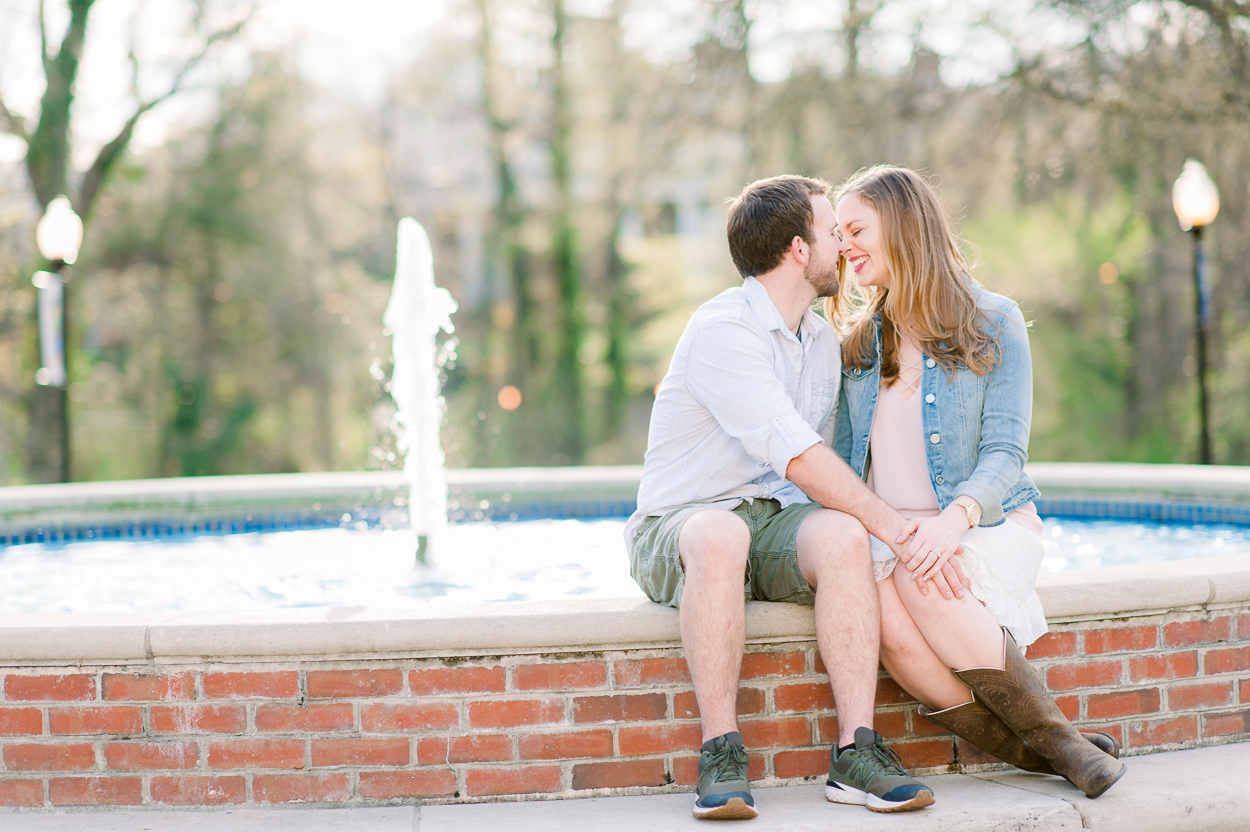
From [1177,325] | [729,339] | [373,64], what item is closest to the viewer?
[729,339]

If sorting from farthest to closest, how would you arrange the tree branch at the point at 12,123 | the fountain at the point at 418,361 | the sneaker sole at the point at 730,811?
the tree branch at the point at 12,123, the fountain at the point at 418,361, the sneaker sole at the point at 730,811

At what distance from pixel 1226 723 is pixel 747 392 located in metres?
1.63

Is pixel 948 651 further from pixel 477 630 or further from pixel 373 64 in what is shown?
pixel 373 64

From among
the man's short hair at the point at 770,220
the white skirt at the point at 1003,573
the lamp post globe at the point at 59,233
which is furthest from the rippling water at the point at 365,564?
the lamp post globe at the point at 59,233

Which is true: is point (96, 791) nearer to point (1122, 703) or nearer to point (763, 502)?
point (763, 502)

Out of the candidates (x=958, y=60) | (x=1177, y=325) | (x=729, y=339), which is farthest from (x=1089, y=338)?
(x=729, y=339)

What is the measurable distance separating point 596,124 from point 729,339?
53.3 feet

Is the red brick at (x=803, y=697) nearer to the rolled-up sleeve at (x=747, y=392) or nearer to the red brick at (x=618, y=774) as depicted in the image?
the red brick at (x=618, y=774)

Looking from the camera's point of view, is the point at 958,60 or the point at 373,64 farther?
the point at 373,64

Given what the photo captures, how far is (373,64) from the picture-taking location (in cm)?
1989

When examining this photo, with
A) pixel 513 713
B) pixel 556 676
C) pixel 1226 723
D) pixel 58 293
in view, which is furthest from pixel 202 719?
pixel 58 293

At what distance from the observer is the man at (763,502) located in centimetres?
263

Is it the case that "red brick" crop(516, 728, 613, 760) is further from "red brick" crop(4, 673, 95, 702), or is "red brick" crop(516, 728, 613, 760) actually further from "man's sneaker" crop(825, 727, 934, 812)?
"red brick" crop(4, 673, 95, 702)

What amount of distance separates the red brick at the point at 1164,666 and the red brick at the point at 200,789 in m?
2.31
